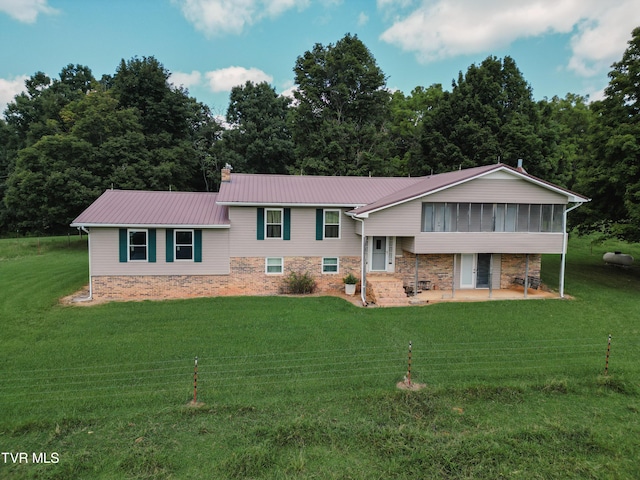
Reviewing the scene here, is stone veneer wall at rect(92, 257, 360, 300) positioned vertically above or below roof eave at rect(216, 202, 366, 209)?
below

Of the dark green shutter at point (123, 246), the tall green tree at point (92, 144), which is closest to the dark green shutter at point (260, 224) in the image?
the dark green shutter at point (123, 246)

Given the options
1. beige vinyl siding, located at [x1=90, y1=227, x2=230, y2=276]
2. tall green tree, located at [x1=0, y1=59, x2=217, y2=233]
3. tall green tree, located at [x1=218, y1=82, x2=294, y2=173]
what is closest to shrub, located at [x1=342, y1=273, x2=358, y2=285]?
beige vinyl siding, located at [x1=90, y1=227, x2=230, y2=276]

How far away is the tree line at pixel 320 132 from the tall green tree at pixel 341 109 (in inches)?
4.7

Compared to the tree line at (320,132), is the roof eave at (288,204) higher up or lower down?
lower down

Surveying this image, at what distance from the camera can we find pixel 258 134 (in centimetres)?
3884

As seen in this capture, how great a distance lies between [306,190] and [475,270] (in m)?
8.68

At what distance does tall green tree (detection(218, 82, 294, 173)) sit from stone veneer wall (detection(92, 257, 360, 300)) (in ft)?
77.9

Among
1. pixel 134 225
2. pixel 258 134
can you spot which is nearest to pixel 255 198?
pixel 134 225

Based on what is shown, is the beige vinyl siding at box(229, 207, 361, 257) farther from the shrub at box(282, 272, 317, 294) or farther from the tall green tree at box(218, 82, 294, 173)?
the tall green tree at box(218, 82, 294, 173)

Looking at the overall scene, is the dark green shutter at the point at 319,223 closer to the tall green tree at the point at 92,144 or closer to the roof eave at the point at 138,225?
the roof eave at the point at 138,225

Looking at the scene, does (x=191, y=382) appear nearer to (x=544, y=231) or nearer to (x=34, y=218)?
(x=544, y=231)

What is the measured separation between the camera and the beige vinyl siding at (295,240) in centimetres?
1652

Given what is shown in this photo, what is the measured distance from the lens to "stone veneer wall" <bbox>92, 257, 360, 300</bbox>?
1573 centimetres

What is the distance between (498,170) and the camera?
15594mm
